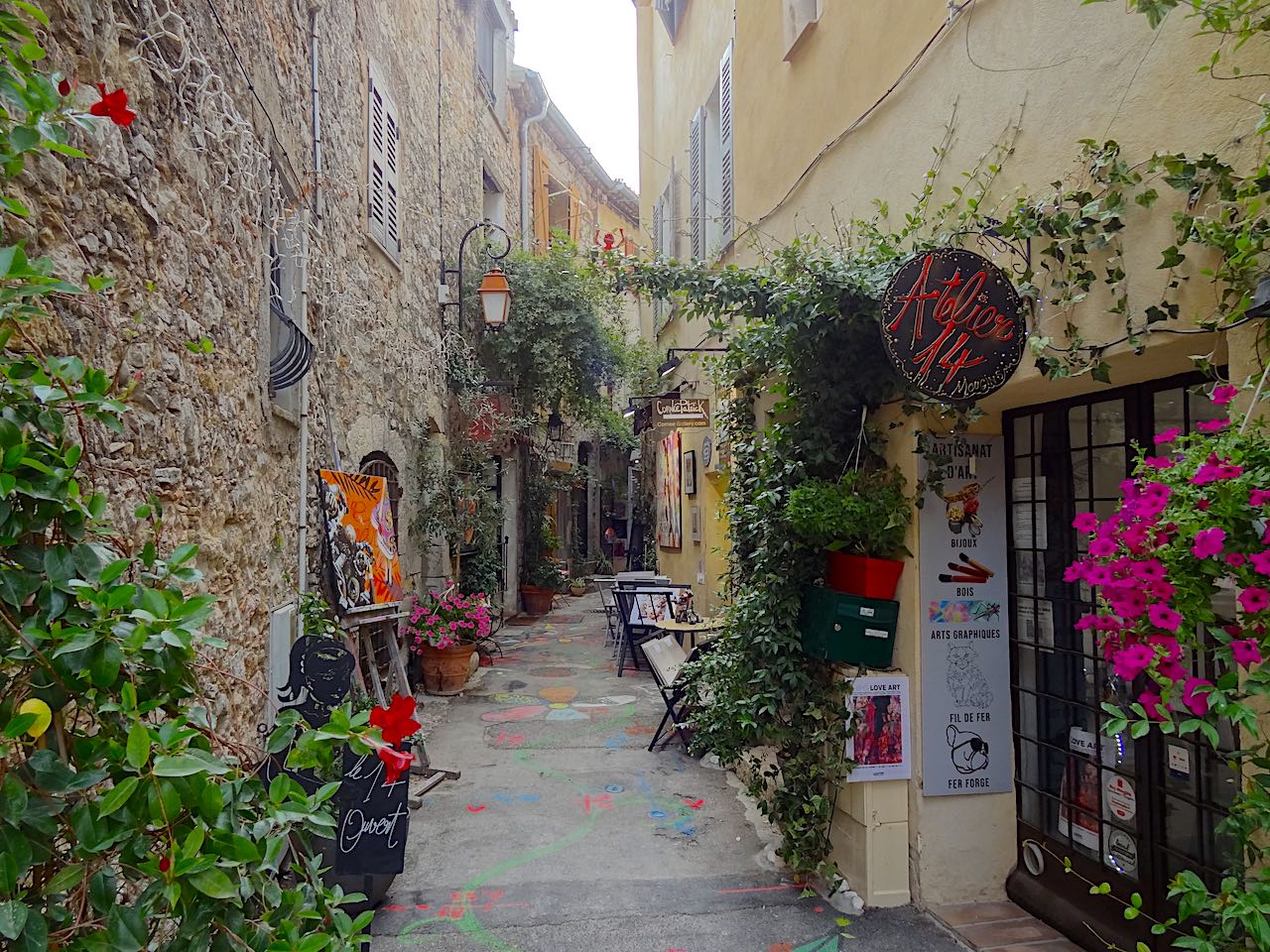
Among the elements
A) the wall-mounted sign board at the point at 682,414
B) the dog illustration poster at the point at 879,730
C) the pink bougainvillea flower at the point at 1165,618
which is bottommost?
the dog illustration poster at the point at 879,730

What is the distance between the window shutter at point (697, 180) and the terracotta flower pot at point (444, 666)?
14.0 ft

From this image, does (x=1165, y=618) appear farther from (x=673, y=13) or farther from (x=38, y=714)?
(x=673, y=13)

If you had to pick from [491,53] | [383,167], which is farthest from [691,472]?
[491,53]

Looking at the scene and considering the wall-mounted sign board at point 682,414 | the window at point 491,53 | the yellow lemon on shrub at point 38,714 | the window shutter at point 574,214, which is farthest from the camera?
the window shutter at point 574,214

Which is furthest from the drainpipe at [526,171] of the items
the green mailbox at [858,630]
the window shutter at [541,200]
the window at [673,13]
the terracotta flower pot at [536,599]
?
the green mailbox at [858,630]

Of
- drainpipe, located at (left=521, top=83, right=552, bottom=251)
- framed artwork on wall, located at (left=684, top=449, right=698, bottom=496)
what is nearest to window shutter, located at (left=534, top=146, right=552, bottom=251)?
drainpipe, located at (left=521, top=83, right=552, bottom=251)

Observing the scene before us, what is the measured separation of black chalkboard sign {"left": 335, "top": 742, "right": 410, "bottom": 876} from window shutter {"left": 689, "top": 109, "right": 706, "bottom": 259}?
567 cm

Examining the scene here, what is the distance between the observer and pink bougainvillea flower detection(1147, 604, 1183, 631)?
1630 millimetres

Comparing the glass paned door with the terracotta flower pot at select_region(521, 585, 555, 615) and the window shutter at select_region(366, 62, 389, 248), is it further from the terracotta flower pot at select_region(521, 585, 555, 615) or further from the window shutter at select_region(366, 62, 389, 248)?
the terracotta flower pot at select_region(521, 585, 555, 615)

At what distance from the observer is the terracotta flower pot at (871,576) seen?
3.51 metres

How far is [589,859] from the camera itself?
399cm

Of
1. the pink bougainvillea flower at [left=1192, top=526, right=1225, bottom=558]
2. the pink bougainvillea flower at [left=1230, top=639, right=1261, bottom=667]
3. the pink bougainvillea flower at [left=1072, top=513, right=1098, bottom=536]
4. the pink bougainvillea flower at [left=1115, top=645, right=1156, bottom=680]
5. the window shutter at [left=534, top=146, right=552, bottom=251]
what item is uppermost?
the window shutter at [left=534, top=146, right=552, bottom=251]

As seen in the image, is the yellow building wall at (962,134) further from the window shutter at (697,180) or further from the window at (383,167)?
the window at (383,167)

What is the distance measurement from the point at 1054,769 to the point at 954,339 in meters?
1.83
